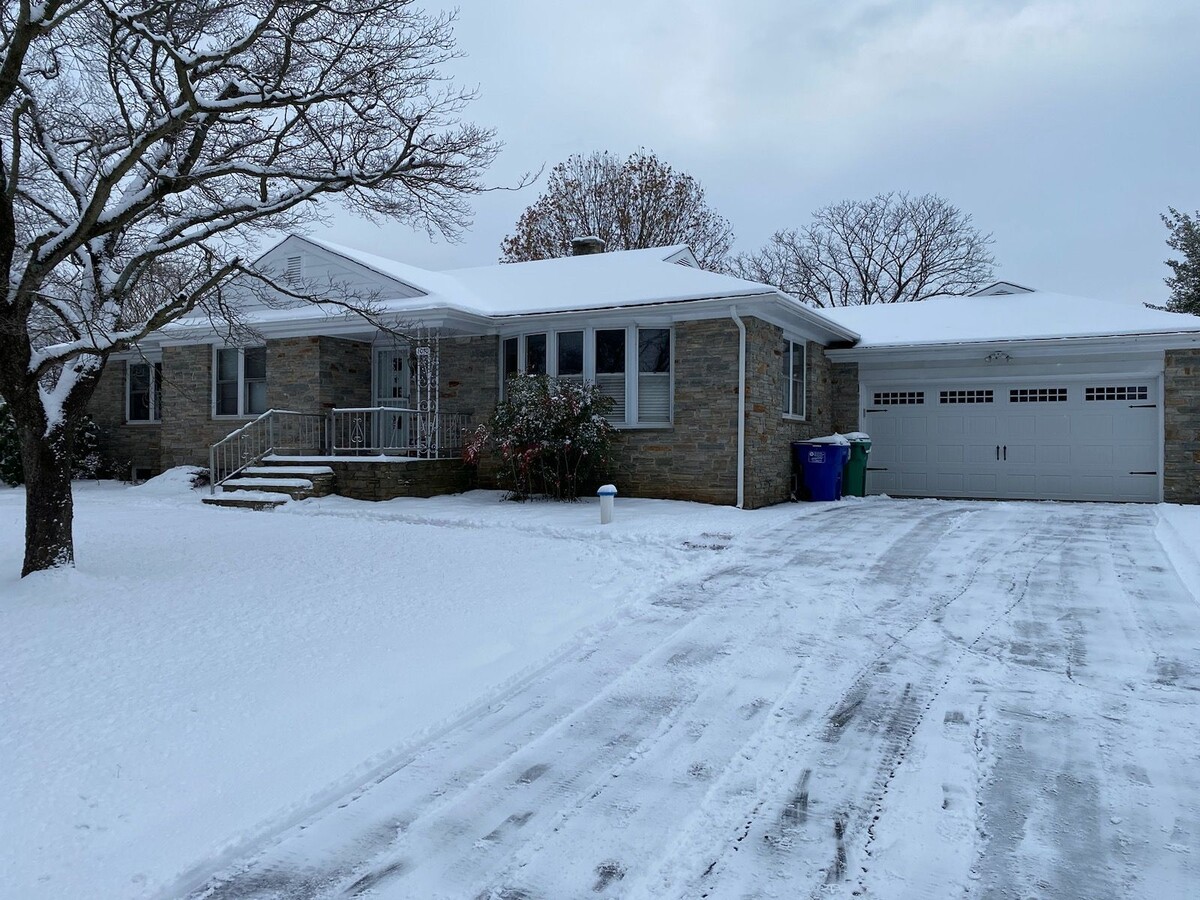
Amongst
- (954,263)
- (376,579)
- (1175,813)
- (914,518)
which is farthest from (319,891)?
(954,263)

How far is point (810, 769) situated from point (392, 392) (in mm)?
13161

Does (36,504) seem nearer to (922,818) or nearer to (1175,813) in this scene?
(922,818)

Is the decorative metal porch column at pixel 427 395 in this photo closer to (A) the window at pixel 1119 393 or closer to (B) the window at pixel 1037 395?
(B) the window at pixel 1037 395

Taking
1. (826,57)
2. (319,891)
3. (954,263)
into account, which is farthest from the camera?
(954,263)

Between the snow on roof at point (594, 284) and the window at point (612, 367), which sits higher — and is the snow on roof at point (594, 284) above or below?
above

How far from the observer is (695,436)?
1258 centimetres

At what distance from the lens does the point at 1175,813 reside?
3.32 metres

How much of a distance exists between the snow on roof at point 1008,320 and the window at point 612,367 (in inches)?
159

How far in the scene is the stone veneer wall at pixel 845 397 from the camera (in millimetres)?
15758

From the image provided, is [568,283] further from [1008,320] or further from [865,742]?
[865,742]

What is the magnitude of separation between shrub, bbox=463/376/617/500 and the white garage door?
5950 mm

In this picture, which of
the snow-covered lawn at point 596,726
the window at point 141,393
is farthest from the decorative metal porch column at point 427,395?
the window at point 141,393

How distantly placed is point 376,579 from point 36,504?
278 centimetres

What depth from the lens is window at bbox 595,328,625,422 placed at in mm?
13227
